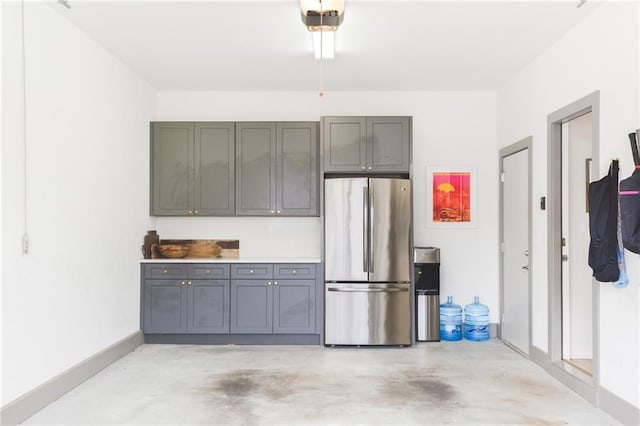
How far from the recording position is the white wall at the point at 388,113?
5797 mm

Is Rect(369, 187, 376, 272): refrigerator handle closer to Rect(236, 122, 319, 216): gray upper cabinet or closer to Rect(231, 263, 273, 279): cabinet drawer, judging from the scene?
Rect(236, 122, 319, 216): gray upper cabinet

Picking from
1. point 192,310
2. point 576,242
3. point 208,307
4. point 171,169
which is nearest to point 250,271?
point 208,307

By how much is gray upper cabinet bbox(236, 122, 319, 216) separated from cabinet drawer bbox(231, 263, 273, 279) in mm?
675

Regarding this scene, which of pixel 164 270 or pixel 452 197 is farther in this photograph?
pixel 452 197

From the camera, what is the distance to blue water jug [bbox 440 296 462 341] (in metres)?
5.44

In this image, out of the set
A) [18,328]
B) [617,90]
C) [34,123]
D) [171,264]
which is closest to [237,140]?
[171,264]

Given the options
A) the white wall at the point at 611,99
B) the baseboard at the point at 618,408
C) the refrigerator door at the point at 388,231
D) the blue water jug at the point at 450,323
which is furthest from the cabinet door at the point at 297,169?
the baseboard at the point at 618,408

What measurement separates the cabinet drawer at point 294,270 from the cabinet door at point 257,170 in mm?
707

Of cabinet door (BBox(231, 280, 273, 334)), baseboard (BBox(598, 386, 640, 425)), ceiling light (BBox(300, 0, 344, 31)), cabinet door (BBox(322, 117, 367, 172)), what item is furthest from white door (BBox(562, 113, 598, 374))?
cabinet door (BBox(231, 280, 273, 334))

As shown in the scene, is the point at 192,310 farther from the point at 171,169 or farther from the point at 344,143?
the point at 344,143

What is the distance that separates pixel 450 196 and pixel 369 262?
1.52 m

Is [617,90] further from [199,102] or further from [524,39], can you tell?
[199,102]

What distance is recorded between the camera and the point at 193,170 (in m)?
5.58

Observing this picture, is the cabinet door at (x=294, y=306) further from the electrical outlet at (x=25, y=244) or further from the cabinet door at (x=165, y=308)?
the electrical outlet at (x=25, y=244)
